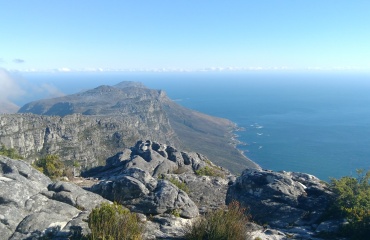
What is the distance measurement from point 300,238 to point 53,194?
11.8 metres

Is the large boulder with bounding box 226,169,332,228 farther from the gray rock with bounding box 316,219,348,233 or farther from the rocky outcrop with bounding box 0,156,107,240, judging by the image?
the rocky outcrop with bounding box 0,156,107,240

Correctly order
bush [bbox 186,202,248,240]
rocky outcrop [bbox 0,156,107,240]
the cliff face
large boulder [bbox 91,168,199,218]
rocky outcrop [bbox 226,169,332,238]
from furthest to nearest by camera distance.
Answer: the cliff face
rocky outcrop [bbox 226,169,332,238]
large boulder [bbox 91,168,199,218]
rocky outcrop [bbox 0,156,107,240]
bush [bbox 186,202,248,240]

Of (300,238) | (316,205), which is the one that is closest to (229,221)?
(300,238)

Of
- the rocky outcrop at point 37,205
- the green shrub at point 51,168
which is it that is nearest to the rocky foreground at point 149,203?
the rocky outcrop at point 37,205

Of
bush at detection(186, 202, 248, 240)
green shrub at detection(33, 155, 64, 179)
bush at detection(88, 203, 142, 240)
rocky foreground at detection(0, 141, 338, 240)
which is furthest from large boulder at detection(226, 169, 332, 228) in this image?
green shrub at detection(33, 155, 64, 179)

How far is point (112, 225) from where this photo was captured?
10484 mm

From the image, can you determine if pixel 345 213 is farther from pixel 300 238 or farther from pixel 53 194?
pixel 53 194

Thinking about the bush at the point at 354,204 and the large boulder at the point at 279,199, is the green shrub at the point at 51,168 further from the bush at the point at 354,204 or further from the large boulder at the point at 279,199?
the bush at the point at 354,204

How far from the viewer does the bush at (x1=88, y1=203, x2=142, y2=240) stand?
33.2 feet

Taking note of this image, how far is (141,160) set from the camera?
37.0 meters

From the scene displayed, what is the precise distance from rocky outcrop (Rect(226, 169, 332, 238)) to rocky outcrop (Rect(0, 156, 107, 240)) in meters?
8.94

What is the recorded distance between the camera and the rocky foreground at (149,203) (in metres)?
12.2

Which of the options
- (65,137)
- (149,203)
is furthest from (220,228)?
(65,137)

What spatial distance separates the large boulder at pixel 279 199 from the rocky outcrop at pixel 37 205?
8.79 m
